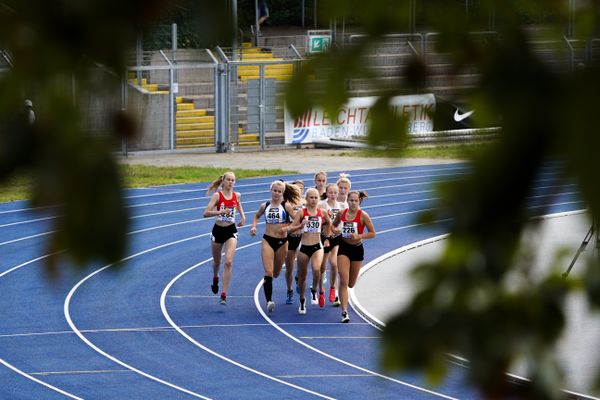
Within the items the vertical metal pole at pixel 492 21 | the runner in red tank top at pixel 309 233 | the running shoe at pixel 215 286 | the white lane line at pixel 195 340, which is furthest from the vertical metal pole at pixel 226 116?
the vertical metal pole at pixel 492 21

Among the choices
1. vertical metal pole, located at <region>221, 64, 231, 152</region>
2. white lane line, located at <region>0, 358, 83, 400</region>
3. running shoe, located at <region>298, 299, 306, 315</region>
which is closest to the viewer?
white lane line, located at <region>0, 358, 83, 400</region>

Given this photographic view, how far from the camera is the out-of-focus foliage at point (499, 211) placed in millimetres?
1229

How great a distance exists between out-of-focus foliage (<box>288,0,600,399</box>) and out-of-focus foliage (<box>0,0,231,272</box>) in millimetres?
282

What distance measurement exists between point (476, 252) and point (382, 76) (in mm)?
289

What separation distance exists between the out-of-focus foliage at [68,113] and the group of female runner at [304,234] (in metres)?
14.0

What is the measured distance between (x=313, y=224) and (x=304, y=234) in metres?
0.25

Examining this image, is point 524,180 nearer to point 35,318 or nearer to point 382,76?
point 382,76

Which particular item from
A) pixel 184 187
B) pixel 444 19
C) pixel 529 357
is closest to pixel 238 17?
pixel 444 19

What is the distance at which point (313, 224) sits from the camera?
15703mm

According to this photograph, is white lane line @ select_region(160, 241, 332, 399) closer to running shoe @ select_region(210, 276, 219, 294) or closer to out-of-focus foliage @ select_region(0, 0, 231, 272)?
running shoe @ select_region(210, 276, 219, 294)

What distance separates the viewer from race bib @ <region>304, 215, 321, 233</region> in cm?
1564

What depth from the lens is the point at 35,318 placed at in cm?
1534

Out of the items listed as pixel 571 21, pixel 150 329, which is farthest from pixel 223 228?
pixel 571 21

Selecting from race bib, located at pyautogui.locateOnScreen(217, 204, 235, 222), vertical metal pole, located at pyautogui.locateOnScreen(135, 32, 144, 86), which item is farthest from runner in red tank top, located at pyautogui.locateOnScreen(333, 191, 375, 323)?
vertical metal pole, located at pyautogui.locateOnScreen(135, 32, 144, 86)
